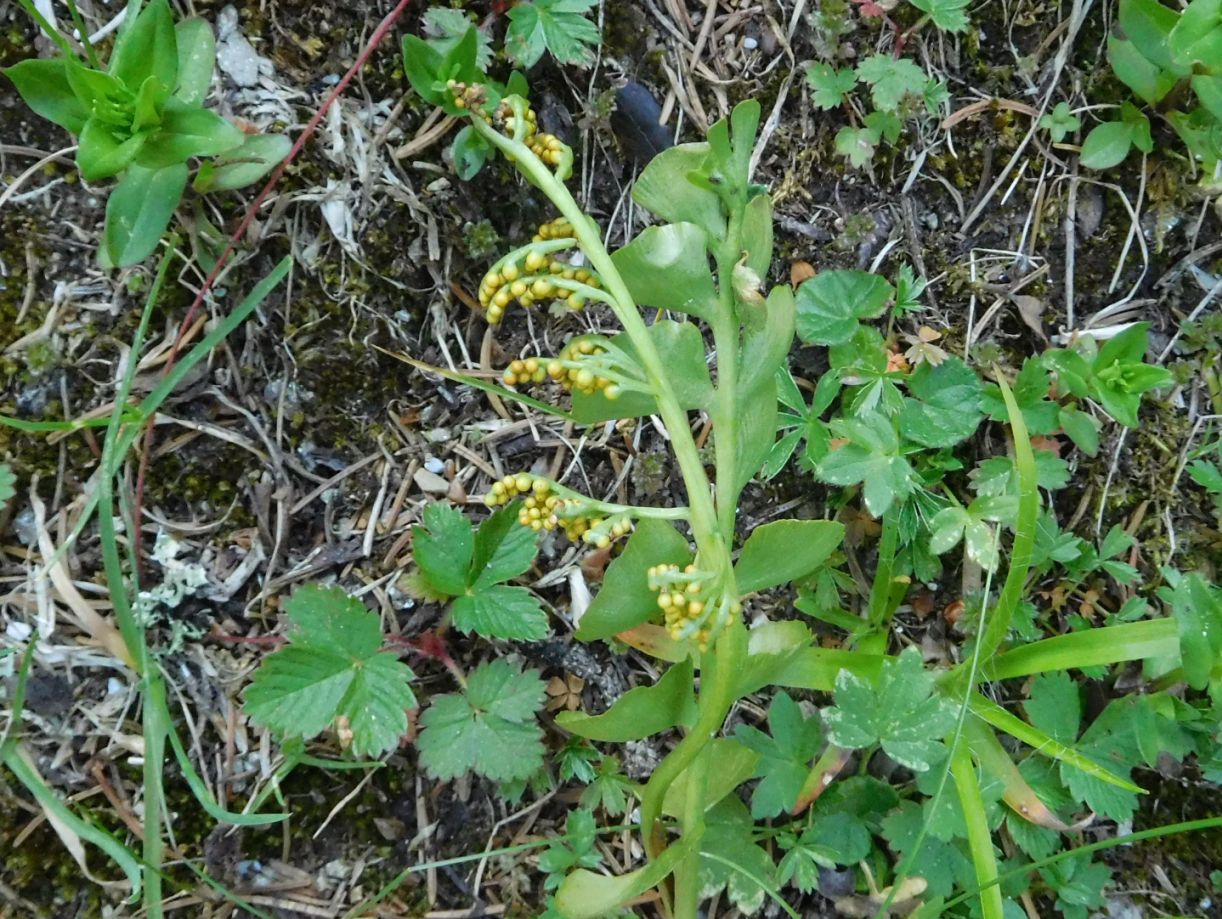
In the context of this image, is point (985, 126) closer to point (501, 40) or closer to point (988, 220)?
point (988, 220)

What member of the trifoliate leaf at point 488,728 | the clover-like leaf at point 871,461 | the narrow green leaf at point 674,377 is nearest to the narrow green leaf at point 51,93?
the narrow green leaf at point 674,377

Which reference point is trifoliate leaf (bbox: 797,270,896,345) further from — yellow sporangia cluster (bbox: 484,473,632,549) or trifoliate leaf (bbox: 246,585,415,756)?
trifoliate leaf (bbox: 246,585,415,756)

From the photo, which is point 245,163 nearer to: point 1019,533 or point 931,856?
point 1019,533

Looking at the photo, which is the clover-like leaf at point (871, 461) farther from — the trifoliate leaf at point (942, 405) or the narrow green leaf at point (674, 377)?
the narrow green leaf at point (674, 377)

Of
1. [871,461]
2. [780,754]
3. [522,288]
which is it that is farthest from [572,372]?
[780,754]

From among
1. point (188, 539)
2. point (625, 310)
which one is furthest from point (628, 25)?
point (188, 539)

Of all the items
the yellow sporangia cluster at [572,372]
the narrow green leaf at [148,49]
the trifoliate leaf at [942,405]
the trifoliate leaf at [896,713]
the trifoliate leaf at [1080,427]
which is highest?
the narrow green leaf at [148,49]
